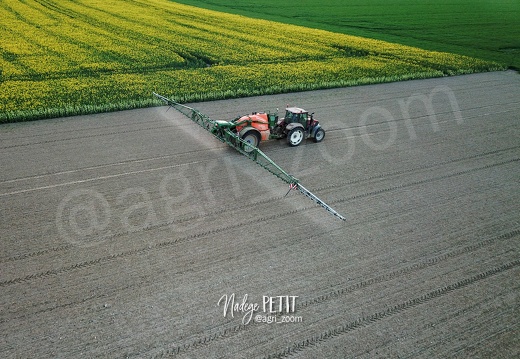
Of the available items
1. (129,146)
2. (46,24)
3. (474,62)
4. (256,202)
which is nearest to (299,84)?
(129,146)

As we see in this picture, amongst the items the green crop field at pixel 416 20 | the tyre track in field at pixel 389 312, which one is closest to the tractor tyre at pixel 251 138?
the tyre track in field at pixel 389 312

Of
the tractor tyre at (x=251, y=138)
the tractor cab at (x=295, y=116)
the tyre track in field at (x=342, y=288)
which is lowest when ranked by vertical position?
the tyre track in field at (x=342, y=288)

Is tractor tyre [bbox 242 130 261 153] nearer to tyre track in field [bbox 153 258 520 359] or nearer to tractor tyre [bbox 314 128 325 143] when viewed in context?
tractor tyre [bbox 314 128 325 143]

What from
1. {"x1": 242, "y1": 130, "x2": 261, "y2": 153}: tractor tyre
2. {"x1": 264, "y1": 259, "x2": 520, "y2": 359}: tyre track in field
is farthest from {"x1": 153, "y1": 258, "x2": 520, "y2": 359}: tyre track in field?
{"x1": 242, "y1": 130, "x2": 261, "y2": 153}: tractor tyre

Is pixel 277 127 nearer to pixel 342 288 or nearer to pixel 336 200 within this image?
pixel 336 200

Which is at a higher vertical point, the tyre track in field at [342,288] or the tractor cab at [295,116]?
the tractor cab at [295,116]

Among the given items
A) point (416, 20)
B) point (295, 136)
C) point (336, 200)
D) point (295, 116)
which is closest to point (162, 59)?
point (295, 116)

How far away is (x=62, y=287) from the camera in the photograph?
389 inches

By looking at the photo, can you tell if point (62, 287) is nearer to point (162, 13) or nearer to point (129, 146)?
point (129, 146)

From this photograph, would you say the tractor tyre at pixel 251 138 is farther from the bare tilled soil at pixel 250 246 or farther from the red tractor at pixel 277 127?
the bare tilled soil at pixel 250 246

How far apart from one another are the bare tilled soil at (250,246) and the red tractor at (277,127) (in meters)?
0.57

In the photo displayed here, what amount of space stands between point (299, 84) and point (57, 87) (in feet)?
45.8

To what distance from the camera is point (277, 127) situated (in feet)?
58.0

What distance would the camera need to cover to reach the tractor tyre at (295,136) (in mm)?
17609
